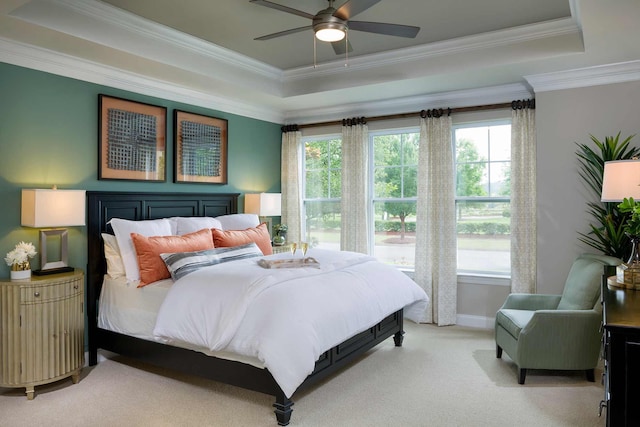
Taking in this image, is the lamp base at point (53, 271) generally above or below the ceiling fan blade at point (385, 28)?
below

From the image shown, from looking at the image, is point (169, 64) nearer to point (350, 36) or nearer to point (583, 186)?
point (350, 36)

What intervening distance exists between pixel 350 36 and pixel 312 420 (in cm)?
332

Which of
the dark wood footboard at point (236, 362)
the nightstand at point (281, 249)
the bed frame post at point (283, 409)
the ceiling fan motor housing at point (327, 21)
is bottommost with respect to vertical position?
the bed frame post at point (283, 409)

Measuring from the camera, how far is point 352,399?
3.32 metres

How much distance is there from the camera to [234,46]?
455 cm

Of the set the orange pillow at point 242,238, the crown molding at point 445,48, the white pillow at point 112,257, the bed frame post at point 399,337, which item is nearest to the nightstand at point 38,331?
the white pillow at point 112,257

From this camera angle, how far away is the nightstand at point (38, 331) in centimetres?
329

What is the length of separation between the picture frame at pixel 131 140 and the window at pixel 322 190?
2.24 metres

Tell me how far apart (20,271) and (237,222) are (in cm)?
221

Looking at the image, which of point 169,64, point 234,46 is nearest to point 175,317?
point 169,64

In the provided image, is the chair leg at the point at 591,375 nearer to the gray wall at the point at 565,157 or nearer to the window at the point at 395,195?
the gray wall at the point at 565,157

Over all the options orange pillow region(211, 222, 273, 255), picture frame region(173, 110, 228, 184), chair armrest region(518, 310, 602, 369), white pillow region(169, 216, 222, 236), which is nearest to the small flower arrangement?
white pillow region(169, 216, 222, 236)

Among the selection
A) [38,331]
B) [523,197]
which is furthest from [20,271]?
[523,197]

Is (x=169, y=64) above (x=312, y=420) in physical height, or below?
above
